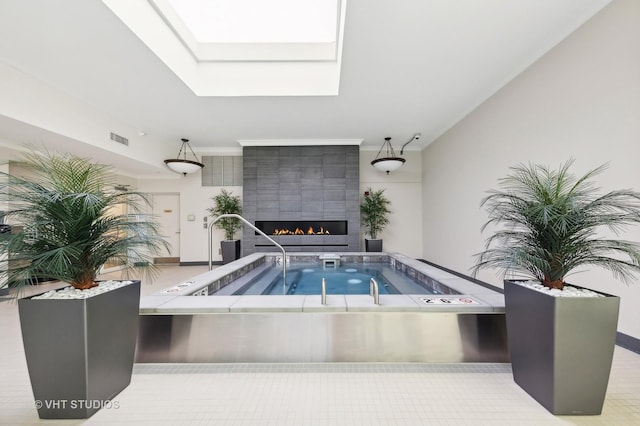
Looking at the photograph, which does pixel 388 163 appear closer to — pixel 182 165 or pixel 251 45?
pixel 251 45

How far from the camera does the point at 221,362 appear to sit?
6.30 ft

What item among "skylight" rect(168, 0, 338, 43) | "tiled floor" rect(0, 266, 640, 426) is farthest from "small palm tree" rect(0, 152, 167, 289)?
"skylight" rect(168, 0, 338, 43)

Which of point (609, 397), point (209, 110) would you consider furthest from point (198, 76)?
point (609, 397)

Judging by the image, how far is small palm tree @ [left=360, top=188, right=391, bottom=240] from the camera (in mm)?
6762

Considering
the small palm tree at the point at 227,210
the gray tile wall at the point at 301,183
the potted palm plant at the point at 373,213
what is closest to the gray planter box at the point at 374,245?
the potted palm plant at the point at 373,213

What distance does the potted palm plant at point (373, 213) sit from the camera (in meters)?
6.76

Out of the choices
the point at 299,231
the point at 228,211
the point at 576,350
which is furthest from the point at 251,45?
the point at 576,350

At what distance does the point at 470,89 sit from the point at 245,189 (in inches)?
209

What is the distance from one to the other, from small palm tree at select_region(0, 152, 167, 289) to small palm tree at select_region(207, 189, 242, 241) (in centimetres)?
525

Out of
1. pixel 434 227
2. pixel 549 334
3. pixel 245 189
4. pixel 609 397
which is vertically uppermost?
pixel 245 189

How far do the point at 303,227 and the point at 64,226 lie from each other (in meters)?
5.81

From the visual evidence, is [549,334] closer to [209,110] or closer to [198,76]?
[198,76]

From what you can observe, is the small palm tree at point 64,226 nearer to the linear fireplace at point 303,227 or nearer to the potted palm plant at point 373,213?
the linear fireplace at point 303,227

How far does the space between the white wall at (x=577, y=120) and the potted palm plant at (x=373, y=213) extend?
7.46 ft
